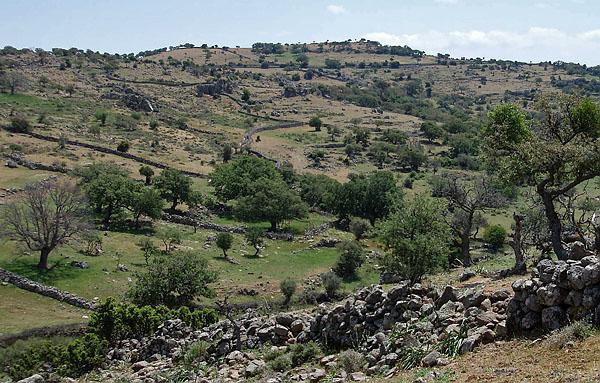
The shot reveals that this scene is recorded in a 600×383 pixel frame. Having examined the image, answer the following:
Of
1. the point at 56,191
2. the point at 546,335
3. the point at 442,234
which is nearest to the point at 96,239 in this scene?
the point at 56,191

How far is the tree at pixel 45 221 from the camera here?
44.2 m

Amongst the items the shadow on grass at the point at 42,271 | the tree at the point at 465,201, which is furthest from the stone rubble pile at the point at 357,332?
the shadow on grass at the point at 42,271

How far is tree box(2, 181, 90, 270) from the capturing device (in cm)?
4416

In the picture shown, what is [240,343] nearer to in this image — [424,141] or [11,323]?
[11,323]

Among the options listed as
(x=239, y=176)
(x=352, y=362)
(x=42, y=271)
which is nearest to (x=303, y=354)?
(x=352, y=362)

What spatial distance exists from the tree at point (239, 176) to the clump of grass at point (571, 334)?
193 feet

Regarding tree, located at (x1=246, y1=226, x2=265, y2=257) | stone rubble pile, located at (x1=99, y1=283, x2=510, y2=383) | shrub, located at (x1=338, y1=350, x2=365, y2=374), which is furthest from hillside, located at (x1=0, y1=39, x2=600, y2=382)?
shrub, located at (x1=338, y1=350, x2=365, y2=374)

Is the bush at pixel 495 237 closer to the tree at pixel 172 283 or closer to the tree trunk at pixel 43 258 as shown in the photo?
the tree at pixel 172 283

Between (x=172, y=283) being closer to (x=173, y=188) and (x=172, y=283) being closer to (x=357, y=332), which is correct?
(x=357, y=332)

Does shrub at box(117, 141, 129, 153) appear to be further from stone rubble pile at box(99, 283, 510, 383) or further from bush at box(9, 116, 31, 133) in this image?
stone rubble pile at box(99, 283, 510, 383)

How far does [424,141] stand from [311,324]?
355 feet

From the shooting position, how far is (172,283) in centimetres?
3953

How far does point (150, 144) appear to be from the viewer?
305 ft

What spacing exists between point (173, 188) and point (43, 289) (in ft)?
77.8
